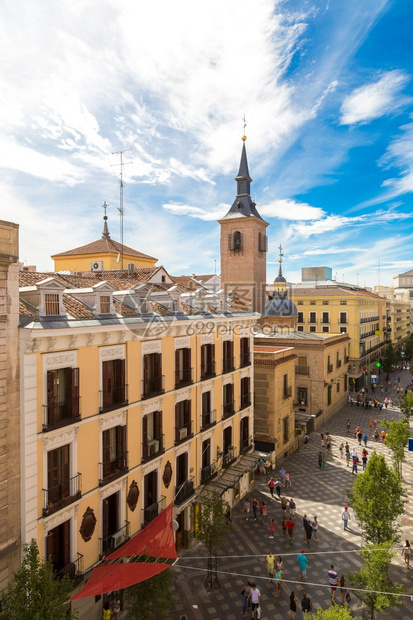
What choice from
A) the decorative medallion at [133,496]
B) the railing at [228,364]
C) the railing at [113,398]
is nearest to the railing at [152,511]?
the decorative medallion at [133,496]

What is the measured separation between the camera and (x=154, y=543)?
14352mm

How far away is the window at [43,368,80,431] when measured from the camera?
1262 cm

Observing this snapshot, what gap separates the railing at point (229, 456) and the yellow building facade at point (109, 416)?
1.20ft

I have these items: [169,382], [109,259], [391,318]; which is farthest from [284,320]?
[391,318]

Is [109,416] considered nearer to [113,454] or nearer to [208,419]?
[113,454]

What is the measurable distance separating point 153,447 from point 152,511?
102 inches

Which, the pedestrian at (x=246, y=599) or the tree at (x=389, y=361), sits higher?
the tree at (x=389, y=361)

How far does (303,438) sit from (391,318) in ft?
185

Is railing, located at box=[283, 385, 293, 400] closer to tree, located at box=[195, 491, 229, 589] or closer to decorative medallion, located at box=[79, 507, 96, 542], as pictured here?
tree, located at box=[195, 491, 229, 589]

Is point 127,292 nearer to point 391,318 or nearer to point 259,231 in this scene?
point 259,231

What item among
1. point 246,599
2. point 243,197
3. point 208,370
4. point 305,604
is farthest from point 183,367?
point 243,197

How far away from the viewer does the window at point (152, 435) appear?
16.7 metres

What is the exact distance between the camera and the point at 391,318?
3246 inches

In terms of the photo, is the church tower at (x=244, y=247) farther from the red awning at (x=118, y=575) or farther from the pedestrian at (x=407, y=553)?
the red awning at (x=118, y=575)
